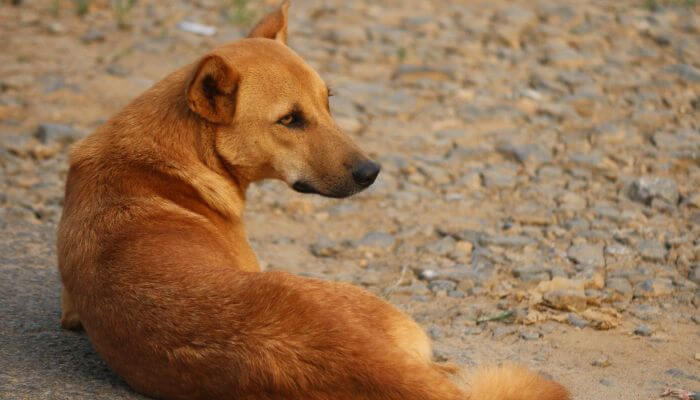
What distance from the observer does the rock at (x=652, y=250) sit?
5801 millimetres

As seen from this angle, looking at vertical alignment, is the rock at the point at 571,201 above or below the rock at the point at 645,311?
below

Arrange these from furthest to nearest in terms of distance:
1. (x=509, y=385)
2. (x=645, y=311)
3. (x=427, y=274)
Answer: (x=427, y=274)
(x=645, y=311)
(x=509, y=385)

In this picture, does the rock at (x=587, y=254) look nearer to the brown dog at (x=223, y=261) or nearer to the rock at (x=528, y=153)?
the rock at (x=528, y=153)

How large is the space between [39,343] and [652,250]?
3.76m

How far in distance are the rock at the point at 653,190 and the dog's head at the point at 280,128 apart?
108 inches

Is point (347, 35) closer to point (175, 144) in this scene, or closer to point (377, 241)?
point (377, 241)

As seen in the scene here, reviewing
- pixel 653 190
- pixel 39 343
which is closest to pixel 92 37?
pixel 39 343

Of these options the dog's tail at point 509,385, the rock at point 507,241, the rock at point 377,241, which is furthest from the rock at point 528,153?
the dog's tail at point 509,385

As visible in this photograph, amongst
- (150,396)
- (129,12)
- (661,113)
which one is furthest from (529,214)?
(129,12)

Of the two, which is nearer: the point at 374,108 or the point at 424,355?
the point at 424,355

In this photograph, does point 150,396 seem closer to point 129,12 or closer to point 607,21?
point 129,12

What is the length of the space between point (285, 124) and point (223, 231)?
64cm

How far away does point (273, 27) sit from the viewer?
523 centimetres

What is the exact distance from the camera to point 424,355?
365cm
